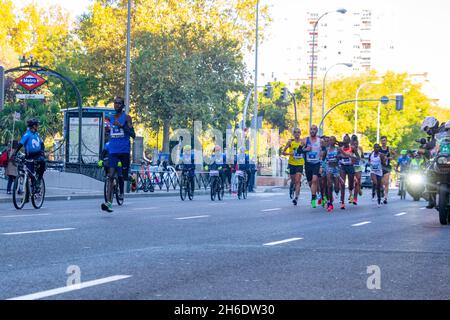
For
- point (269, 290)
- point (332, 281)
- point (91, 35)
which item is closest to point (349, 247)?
point (332, 281)

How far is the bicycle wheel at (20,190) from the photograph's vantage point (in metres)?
19.3

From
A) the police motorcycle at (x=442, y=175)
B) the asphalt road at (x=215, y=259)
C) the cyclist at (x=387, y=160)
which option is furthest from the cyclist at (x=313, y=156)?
the asphalt road at (x=215, y=259)

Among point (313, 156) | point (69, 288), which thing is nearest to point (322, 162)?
point (313, 156)

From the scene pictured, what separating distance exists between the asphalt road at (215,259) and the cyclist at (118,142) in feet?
4.20

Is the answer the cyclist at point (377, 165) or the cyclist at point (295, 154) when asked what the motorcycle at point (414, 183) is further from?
the cyclist at point (295, 154)

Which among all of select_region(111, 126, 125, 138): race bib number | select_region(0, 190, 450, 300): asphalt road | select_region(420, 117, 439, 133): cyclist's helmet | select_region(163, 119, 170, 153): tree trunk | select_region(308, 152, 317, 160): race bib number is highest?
select_region(163, 119, 170, 153): tree trunk

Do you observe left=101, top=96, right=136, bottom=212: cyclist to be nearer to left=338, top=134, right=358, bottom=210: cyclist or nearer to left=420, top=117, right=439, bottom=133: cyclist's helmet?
left=420, top=117, right=439, bottom=133: cyclist's helmet

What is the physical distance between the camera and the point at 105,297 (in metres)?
6.88

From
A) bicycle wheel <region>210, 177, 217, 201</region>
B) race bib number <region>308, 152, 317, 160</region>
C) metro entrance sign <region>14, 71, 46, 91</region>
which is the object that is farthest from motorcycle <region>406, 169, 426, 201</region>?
metro entrance sign <region>14, 71, 46, 91</region>

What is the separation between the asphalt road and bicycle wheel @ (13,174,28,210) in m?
2.63

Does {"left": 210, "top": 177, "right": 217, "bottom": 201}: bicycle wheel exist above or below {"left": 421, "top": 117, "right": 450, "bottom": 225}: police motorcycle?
below

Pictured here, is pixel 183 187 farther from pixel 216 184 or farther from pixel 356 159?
pixel 356 159

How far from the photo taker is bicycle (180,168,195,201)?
1114 inches
